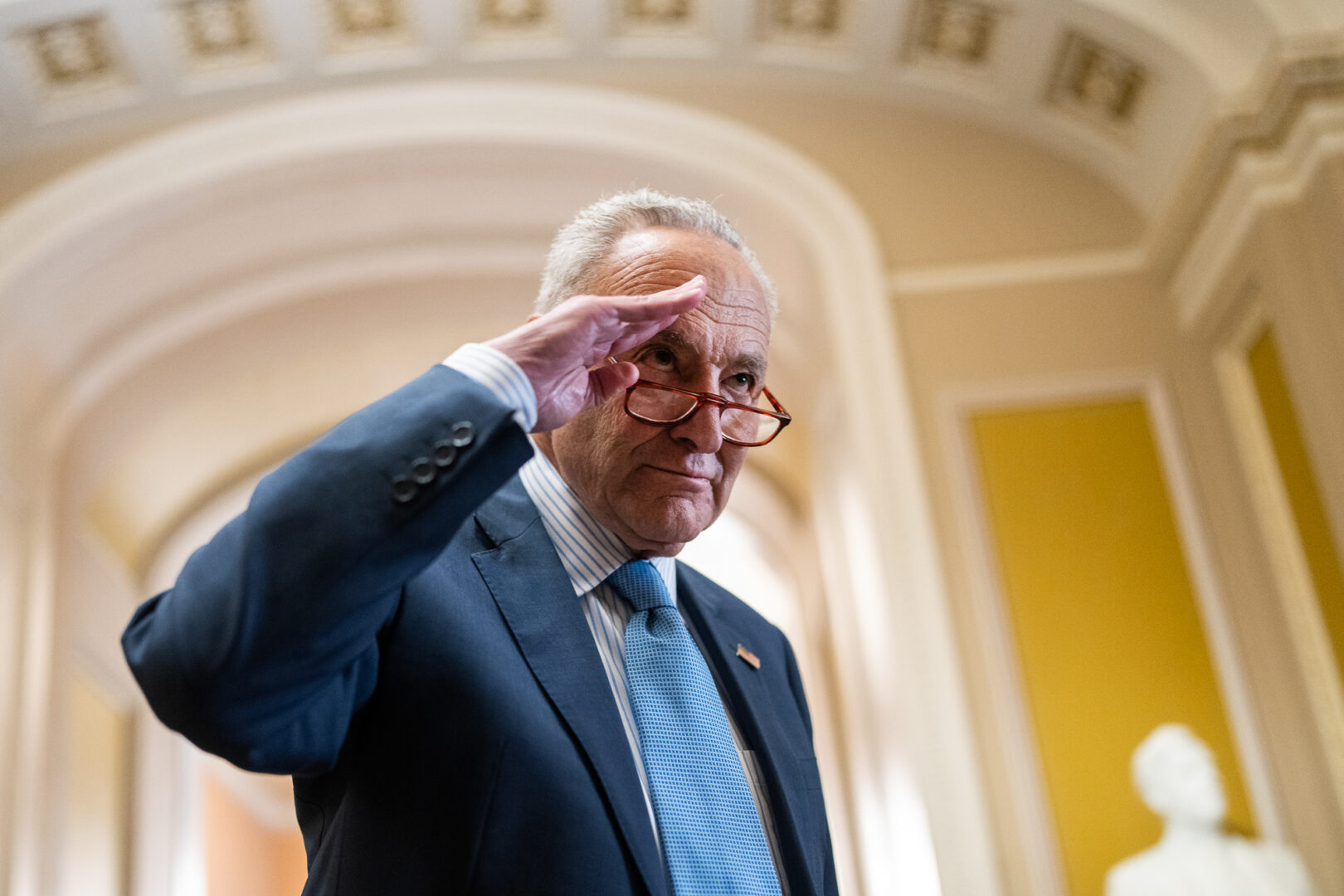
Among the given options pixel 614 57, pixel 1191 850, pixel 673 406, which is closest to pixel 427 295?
pixel 614 57

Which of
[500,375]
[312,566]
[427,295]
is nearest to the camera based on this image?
[312,566]

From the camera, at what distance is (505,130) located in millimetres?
6715

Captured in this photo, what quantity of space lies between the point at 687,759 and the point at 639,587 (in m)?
0.24

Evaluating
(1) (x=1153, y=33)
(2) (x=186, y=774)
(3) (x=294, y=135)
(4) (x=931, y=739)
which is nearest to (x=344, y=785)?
(4) (x=931, y=739)

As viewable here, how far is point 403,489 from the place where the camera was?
1.18 m

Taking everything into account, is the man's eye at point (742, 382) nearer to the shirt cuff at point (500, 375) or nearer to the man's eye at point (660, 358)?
the man's eye at point (660, 358)

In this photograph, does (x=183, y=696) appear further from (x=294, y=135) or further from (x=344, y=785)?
(x=294, y=135)

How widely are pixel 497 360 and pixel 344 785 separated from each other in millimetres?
486

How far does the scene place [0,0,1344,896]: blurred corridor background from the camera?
521 centimetres

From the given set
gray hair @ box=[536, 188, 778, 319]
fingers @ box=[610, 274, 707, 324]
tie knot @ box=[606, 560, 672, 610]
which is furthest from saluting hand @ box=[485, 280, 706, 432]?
gray hair @ box=[536, 188, 778, 319]

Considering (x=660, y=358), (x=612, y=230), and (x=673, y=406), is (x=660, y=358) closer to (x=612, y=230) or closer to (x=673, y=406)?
(x=673, y=406)

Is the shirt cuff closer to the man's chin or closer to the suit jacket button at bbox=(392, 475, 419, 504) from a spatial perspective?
the suit jacket button at bbox=(392, 475, 419, 504)

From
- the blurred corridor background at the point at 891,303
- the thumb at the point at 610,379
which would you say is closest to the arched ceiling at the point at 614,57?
the blurred corridor background at the point at 891,303

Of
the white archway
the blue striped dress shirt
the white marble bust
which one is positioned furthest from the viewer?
the white archway
